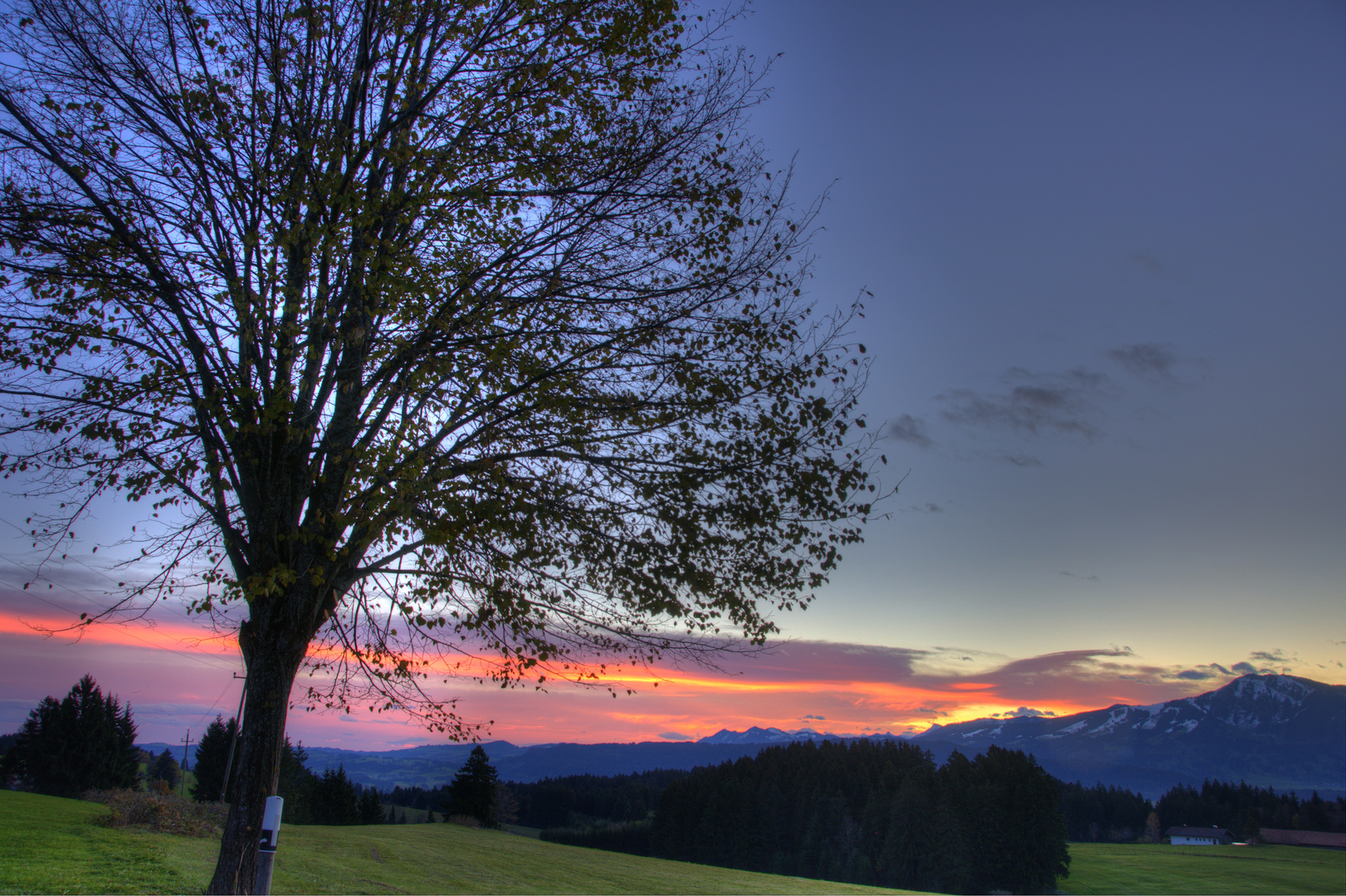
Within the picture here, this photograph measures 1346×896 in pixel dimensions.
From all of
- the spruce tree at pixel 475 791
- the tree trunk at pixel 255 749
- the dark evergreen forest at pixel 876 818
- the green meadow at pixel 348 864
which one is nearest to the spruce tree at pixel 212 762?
the spruce tree at pixel 475 791

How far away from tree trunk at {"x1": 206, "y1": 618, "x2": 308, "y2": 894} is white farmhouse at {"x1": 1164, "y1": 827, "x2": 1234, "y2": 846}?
139816 millimetres

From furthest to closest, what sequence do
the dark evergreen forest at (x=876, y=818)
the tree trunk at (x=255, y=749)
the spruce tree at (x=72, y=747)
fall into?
the dark evergreen forest at (x=876, y=818) < the spruce tree at (x=72, y=747) < the tree trunk at (x=255, y=749)

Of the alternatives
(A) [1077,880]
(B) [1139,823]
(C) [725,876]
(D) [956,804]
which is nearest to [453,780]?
(C) [725,876]

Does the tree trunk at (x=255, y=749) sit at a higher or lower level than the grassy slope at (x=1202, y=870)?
higher

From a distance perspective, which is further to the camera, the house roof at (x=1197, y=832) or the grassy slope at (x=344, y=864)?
the house roof at (x=1197, y=832)

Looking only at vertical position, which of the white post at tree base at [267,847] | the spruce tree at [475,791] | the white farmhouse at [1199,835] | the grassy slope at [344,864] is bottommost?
the white farmhouse at [1199,835]

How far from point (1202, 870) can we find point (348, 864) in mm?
83600

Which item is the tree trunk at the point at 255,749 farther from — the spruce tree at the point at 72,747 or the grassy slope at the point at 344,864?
the spruce tree at the point at 72,747

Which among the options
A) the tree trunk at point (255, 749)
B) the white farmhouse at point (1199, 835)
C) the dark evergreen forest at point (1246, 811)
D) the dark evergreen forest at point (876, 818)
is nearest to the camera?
the tree trunk at point (255, 749)

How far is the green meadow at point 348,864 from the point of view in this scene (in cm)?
1200

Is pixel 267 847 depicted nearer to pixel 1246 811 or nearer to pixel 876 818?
pixel 876 818

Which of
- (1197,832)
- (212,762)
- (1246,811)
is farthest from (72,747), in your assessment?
(1246,811)

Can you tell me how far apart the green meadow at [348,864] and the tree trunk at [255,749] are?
5122 mm

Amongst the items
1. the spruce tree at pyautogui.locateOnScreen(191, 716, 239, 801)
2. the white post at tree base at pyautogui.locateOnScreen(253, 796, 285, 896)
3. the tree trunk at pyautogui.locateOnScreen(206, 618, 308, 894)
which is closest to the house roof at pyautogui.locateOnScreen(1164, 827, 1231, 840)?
the spruce tree at pyautogui.locateOnScreen(191, 716, 239, 801)
